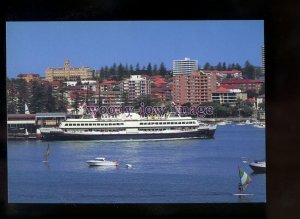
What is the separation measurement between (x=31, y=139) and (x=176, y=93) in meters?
1.05

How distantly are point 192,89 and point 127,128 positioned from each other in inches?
20.9

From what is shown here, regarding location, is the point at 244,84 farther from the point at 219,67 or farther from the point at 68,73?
the point at 68,73

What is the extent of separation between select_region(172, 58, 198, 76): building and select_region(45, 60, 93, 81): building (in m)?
0.59

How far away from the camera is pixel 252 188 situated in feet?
17.9

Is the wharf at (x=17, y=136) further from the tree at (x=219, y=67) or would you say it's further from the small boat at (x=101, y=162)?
the tree at (x=219, y=67)

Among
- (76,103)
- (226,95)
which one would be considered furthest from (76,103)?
(226,95)

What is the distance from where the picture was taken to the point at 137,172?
18.1 ft

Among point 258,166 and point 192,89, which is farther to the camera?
point 192,89

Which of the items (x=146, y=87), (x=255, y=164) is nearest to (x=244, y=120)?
(x=255, y=164)

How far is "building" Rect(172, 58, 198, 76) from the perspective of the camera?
5.51 metres

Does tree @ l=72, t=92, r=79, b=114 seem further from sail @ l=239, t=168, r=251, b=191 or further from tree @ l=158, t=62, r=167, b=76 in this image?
sail @ l=239, t=168, r=251, b=191

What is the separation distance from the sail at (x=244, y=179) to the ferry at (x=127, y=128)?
0.33 m
